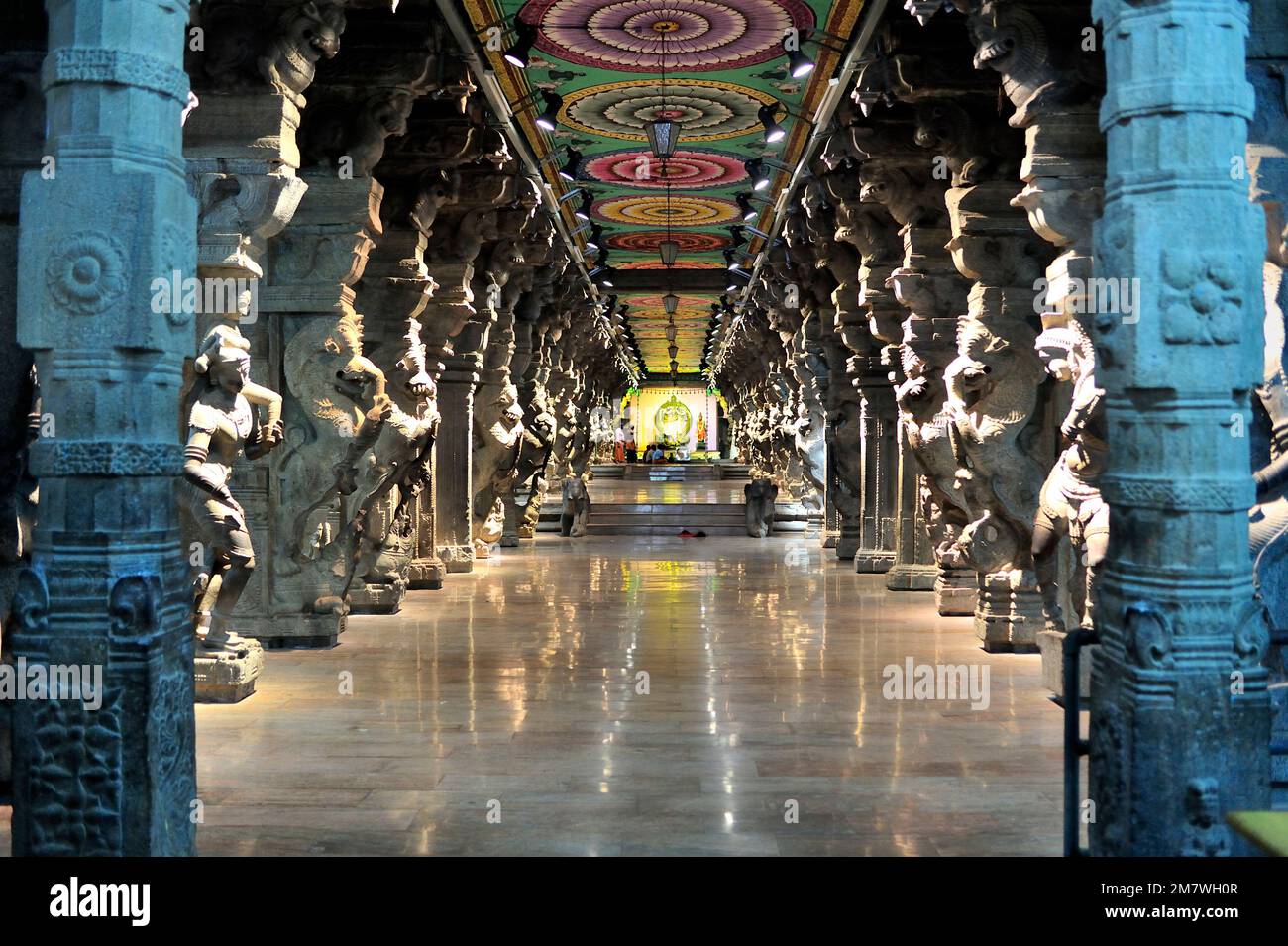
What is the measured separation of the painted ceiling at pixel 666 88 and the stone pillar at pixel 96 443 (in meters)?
5.54

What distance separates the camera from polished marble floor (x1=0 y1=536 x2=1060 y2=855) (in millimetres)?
4766

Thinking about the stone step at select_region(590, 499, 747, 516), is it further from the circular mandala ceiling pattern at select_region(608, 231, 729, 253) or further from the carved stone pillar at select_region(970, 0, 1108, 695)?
the carved stone pillar at select_region(970, 0, 1108, 695)

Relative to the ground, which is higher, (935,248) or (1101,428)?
(935,248)

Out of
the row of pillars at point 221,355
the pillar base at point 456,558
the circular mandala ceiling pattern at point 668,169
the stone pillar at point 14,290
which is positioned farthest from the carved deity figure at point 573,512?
the stone pillar at point 14,290

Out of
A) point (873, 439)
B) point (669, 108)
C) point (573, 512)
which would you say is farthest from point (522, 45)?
point (573, 512)

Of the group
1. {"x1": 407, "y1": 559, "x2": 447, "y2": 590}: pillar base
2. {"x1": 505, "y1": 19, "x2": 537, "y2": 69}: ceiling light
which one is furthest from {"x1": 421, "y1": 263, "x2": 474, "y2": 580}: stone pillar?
{"x1": 505, "y1": 19, "x2": 537, "y2": 69}: ceiling light

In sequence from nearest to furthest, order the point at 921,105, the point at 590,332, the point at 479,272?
1. the point at 921,105
2. the point at 479,272
3. the point at 590,332

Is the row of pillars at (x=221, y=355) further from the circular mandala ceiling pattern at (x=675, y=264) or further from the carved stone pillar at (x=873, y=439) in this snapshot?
the circular mandala ceiling pattern at (x=675, y=264)

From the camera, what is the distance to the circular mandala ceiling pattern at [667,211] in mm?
17062

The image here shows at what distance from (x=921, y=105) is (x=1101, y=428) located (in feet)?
12.2

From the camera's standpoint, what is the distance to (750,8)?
371 inches
